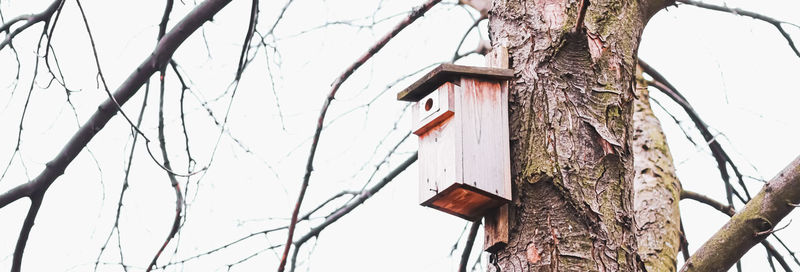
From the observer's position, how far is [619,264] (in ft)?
6.22

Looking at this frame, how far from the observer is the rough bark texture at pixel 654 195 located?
3047 millimetres

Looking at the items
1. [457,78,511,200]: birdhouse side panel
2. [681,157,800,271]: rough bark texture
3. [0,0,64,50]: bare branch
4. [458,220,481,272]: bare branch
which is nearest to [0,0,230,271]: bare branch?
[0,0,64,50]: bare branch

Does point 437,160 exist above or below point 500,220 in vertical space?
above

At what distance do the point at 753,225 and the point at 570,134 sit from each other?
0.73m

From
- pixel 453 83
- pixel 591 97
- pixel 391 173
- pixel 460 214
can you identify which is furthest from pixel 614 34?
pixel 391 173

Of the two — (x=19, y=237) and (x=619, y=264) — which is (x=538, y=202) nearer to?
(x=619, y=264)

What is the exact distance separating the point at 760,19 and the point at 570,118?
1653 millimetres

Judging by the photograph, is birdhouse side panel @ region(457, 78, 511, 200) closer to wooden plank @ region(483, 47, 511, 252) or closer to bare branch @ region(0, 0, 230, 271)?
wooden plank @ region(483, 47, 511, 252)

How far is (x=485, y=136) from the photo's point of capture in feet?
6.82

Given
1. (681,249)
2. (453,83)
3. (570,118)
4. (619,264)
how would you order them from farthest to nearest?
(681,249), (453,83), (570,118), (619,264)

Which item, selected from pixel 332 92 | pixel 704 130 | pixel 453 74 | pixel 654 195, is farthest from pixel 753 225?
pixel 704 130

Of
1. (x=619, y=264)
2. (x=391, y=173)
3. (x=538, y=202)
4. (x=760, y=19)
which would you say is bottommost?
(x=619, y=264)

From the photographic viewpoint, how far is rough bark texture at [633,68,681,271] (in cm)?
305

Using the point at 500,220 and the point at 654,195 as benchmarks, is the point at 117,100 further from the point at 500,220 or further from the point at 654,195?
the point at 654,195
